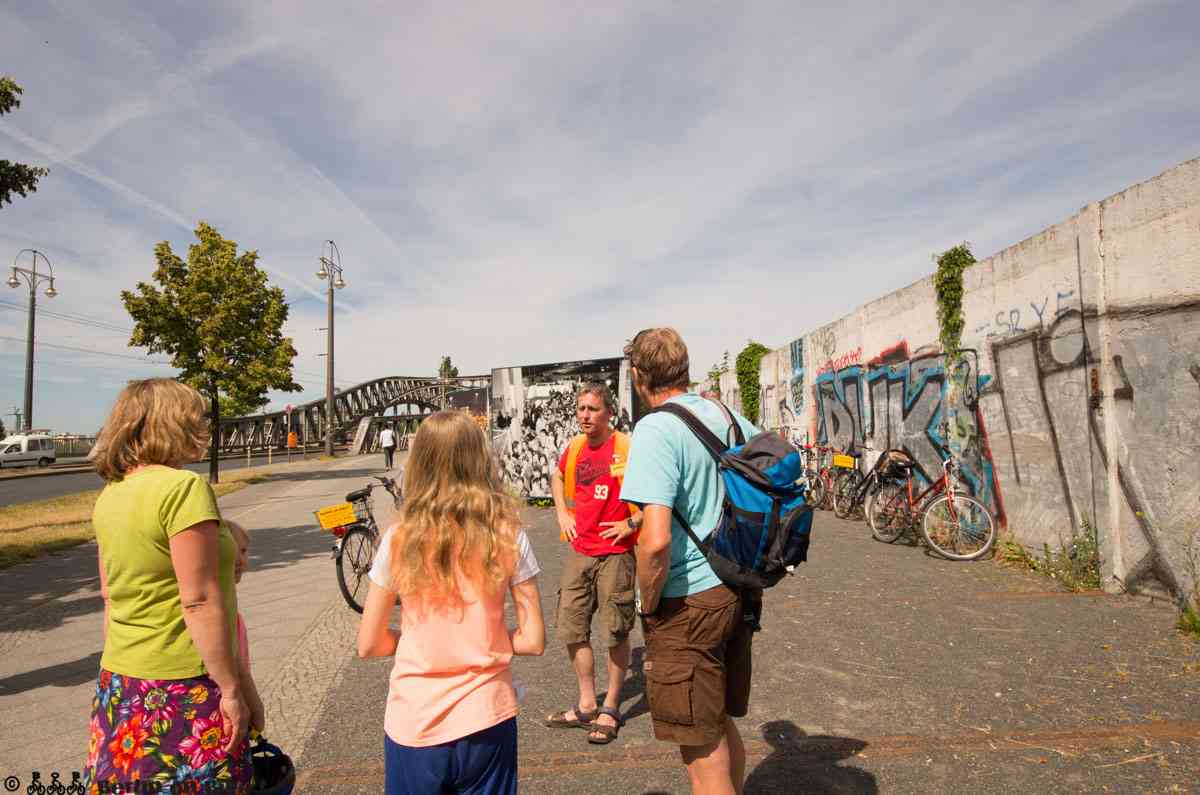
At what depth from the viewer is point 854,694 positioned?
4.18 m

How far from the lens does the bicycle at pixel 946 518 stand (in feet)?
25.8

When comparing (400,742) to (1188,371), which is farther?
(1188,371)

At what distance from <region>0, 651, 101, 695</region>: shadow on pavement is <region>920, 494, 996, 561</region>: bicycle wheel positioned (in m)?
7.58

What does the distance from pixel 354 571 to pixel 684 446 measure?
17.9 ft

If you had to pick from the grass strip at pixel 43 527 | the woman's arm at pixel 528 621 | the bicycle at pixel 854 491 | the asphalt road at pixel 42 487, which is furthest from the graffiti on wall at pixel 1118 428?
the asphalt road at pixel 42 487

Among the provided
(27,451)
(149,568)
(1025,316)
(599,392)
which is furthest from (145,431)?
(27,451)

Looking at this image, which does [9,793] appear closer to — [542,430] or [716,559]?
[716,559]

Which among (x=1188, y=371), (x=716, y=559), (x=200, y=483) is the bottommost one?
(x=716, y=559)

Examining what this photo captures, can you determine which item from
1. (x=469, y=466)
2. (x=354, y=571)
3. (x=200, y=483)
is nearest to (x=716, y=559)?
(x=469, y=466)

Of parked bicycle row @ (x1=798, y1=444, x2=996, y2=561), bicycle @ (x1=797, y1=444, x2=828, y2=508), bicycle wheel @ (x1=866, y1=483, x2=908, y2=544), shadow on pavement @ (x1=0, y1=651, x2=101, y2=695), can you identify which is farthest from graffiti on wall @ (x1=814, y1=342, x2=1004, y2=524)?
shadow on pavement @ (x1=0, y1=651, x2=101, y2=695)

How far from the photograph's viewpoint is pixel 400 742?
6.21ft

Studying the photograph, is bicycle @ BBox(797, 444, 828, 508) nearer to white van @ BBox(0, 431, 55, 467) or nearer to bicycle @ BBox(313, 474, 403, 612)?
bicycle @ BBox(313, 474, 403, 612)

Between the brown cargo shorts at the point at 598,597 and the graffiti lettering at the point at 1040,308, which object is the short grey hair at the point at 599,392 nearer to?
the brown cargo shorts at the point at 598,597

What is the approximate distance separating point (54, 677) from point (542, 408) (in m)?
9.45
